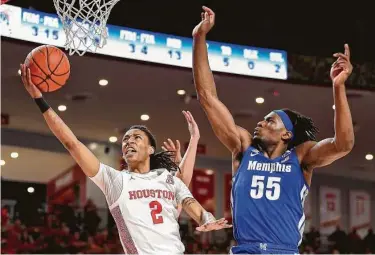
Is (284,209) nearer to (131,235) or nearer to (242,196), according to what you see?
(242,196)

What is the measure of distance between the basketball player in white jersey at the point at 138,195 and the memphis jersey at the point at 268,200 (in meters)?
0.21

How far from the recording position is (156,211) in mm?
4918

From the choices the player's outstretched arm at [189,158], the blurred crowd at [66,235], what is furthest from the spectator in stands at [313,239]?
the player's outstretched arm at [189,158]

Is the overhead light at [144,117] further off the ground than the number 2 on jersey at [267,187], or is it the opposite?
the overhead light at [144,117]

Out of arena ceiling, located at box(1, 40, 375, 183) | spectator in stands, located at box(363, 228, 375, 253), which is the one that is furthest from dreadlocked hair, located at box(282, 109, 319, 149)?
spectator in stands, located at box(363, 228, 375, 253)

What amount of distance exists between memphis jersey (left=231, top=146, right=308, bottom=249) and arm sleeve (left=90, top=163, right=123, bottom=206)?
77 centimetres

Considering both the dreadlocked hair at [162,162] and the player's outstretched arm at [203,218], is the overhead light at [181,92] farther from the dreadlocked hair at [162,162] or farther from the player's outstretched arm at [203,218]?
the player's outstretched arm at [203,218]

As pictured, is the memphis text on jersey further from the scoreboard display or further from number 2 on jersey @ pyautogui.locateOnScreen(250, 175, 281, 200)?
the scoreboard display

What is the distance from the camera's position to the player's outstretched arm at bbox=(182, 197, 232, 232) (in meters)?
4.68

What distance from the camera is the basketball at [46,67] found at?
533 centimetres

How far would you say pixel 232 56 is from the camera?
14617mm

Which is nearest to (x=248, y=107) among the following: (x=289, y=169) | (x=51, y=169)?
(x=51, y=169)

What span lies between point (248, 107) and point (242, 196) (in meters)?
12.2

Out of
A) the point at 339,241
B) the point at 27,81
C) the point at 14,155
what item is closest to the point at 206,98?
the point at 27,81
